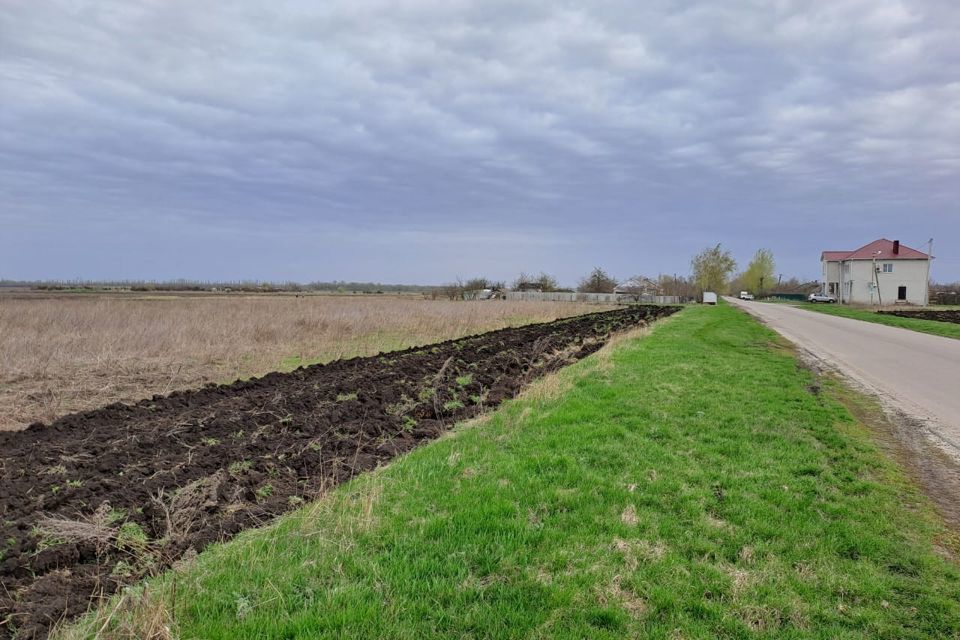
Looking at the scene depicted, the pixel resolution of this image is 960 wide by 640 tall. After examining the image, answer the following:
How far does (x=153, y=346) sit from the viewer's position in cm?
1630

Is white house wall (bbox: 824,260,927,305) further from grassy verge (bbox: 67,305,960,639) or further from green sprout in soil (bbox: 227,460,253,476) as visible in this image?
green sprout in soil (bbox: 227,460,253,476)

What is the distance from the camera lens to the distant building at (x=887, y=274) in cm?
6372

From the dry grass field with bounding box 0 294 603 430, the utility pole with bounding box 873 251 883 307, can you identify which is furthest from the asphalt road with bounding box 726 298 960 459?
the utility pole with bounding box 873 251 883 307

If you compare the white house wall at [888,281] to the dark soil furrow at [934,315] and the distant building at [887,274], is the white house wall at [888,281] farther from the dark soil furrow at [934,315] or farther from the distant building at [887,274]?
the dark soil furrow at [934,315]

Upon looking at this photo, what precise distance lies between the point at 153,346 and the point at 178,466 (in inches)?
474

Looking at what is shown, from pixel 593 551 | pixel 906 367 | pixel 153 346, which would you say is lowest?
pixel 593 551

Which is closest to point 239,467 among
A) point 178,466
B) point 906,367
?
point 178,466

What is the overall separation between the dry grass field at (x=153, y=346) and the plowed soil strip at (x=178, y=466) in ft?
6.31

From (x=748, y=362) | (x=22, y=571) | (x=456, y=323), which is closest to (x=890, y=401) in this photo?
(x=748, y=362)

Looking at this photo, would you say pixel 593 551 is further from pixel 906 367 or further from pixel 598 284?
pixel 598 284

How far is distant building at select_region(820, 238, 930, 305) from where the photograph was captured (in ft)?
209

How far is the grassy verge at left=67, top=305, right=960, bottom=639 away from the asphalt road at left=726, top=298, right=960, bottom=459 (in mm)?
2352

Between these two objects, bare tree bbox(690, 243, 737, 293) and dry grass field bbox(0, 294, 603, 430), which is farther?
bare tree bbox(690, 243, 737, 293)

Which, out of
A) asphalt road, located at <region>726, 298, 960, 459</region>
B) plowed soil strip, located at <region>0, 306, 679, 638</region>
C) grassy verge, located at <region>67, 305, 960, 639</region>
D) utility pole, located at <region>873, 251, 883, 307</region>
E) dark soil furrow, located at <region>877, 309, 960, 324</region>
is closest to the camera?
grassy verge, located at <region>67, 305, 960, 639</region>
